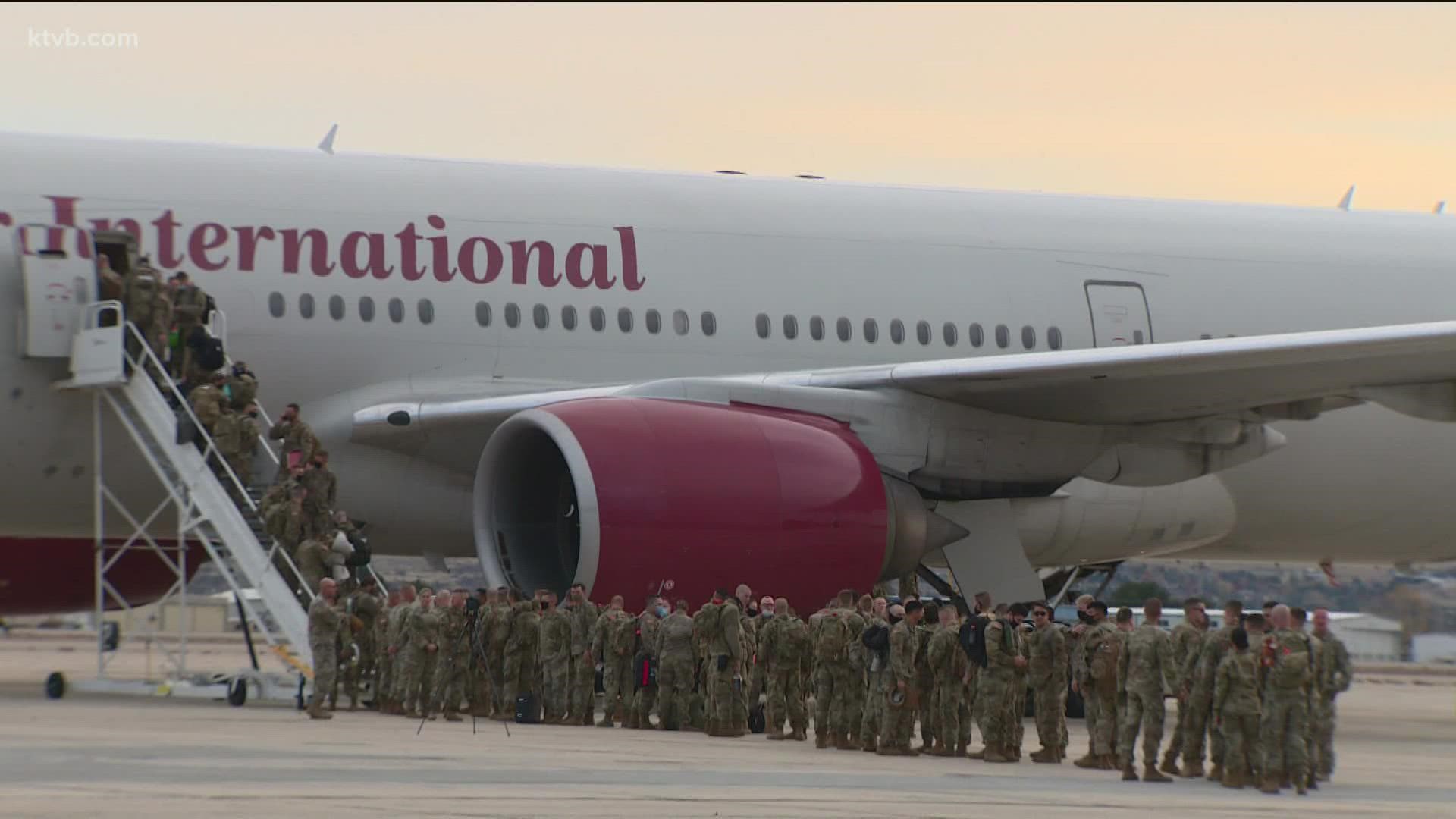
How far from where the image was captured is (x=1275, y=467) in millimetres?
19297

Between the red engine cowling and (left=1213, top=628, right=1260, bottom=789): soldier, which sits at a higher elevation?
the red engine cowling

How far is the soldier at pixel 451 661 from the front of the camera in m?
15.1

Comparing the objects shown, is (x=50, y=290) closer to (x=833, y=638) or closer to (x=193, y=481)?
(x=193, y=481)

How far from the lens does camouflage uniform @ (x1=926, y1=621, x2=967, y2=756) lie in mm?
13305

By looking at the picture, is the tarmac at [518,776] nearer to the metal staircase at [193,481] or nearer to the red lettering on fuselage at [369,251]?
the metal staircase at [193,481]

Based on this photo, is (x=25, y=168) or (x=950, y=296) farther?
(x=950, y=296)

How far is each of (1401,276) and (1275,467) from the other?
2.26 metres

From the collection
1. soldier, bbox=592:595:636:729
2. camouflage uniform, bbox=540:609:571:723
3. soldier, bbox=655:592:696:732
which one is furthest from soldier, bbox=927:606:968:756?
camouflage uniform, bbox=540:609:571:723

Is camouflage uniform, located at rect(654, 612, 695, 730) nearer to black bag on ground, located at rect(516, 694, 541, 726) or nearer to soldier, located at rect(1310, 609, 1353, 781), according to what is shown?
black bag on ground, located at rect(516, 694, 541, 726)

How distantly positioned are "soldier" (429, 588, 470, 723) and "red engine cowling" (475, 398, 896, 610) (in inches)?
24.3

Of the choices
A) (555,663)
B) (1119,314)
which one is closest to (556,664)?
(555,663)

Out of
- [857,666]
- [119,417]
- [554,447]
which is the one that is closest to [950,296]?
[554,447]

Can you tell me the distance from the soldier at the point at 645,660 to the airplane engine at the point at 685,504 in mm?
189

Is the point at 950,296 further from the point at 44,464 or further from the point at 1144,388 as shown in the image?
the point at 44,464
